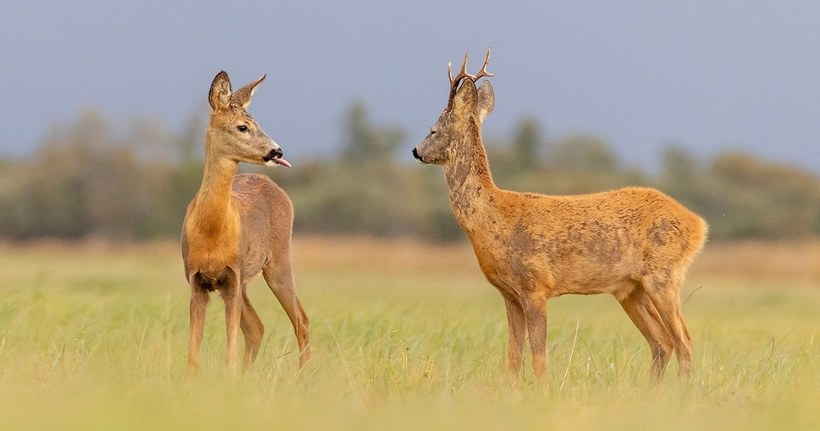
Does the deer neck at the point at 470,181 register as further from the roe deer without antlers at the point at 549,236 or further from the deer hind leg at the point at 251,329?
the deer hind leg at the point at 251,329

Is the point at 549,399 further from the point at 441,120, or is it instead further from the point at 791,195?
the point at 791,195

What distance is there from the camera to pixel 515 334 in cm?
859

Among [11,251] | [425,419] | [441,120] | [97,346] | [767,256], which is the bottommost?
[11,251]

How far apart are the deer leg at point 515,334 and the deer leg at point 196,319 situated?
2109 millimetres

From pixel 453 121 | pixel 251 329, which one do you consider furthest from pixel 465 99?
pixel 251 329

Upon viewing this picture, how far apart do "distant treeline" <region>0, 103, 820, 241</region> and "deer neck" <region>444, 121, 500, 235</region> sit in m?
32.8

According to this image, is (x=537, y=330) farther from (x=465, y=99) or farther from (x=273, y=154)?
(x=273, y=154)

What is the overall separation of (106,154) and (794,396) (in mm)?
41447

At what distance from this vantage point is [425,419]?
5.53 meters

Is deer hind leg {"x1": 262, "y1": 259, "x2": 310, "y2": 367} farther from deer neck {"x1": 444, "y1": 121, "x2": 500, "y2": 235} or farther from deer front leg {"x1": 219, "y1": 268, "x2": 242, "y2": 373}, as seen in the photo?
deer neck {"x1": 444, "y1": 121, "x2": 500, "y2": 235}

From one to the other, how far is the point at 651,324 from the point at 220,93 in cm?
361

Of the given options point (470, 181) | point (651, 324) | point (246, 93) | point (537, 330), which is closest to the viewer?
point (537, 330)

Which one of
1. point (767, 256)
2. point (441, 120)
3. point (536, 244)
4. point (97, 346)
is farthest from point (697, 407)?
point (767, 256)

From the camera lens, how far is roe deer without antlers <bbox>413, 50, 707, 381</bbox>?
8.61 metres
